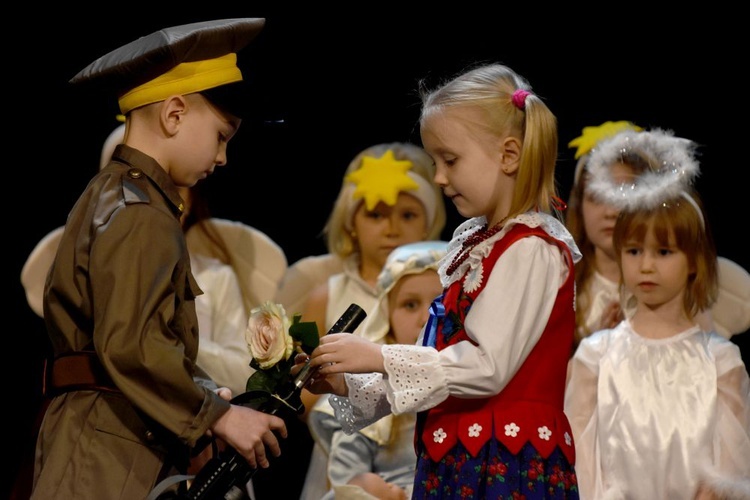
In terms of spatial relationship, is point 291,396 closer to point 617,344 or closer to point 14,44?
point 617,344

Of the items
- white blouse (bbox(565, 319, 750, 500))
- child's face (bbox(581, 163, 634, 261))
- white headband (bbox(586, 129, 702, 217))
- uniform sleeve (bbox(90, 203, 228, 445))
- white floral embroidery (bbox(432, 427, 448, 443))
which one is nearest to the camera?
uniform sleeve (bbox(90, 203, 228, 445))

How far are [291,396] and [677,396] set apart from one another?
1209 millimetres

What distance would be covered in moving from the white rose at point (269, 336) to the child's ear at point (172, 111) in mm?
397

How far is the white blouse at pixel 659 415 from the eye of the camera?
2.72 meters

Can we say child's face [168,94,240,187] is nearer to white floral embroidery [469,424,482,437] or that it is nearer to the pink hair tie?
the pink hair tie

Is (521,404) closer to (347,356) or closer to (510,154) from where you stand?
(347,356)

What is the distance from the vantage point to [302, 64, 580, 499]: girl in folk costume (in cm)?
201

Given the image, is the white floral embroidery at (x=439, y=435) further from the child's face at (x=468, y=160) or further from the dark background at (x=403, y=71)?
the dark background at (x=403, y=71)

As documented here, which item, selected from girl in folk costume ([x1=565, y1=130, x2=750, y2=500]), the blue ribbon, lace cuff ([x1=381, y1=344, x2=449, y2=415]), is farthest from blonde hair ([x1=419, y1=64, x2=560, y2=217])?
girl in folk costume ([x1=565, y1=130, x2=750, y2=500])

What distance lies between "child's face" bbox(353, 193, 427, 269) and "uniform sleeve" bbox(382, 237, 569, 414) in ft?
5.33

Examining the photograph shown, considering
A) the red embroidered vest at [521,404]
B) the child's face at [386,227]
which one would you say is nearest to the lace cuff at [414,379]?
the red embroidered vest at [521,404]

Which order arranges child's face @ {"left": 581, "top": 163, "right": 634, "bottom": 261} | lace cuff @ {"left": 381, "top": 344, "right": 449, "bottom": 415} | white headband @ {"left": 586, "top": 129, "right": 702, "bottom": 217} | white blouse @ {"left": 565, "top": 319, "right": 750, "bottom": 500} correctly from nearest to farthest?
lace cuff @ {"left": 381, "top": 344, "right": 449, "bottom": 415} → white blouse @ {"left": 565, "top": 319, "right": 750, "bottom": 500} → white headband @ {"left": 586, "top": 129, "right": 702, "bottom": 217} → child's face @ {"left": 581, "top": 163, "right": 634, "bottom": 261}

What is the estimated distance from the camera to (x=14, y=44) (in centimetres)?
391

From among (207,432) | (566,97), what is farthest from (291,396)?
(566,97)
